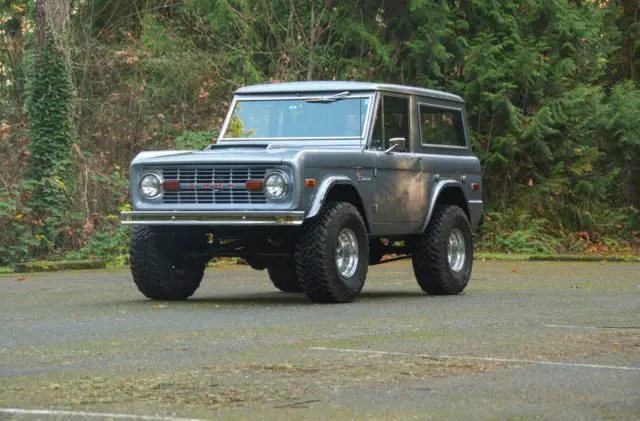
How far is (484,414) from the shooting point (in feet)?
25.9

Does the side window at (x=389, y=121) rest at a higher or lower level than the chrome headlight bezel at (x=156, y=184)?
higher

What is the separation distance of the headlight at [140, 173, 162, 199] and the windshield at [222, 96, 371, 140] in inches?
63.0

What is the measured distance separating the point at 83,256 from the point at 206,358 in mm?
14819

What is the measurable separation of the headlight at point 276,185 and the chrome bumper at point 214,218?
0.65 ft

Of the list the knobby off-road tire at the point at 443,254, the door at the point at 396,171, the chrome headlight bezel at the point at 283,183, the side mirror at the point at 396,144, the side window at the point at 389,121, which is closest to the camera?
the chrome headlight bezel at the point at 283,183

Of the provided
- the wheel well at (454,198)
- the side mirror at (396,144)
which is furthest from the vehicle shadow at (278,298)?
the side mirror at (396,144)

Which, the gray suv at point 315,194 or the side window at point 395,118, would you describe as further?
the side window at point 395,118

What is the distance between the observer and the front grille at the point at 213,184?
15641 millimetres

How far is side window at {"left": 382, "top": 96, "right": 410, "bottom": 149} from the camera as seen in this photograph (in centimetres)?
1738

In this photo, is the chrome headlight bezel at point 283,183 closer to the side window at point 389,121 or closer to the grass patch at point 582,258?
the side window at point 389,121

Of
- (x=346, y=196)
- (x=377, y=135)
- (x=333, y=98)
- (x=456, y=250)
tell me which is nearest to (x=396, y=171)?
(x=377, y=135)

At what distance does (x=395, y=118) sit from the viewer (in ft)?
57.7

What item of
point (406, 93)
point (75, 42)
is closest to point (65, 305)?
point (406, 93)

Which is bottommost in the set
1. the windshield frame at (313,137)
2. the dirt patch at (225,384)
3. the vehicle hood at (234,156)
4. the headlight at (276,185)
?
the dirt patch at (225,384)
